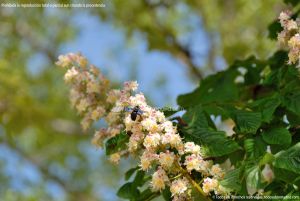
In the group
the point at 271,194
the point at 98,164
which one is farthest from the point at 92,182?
the point at 271,194

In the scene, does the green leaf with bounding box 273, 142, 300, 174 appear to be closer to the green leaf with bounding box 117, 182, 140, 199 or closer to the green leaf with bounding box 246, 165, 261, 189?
the green leaf with bounding box 246, 165, 261, 189

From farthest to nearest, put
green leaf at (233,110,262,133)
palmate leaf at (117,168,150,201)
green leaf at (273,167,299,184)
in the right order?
palmate leaf at (117,168,150,201), green leaf at (233,110,262,133), green leaf at (273,167,299,184)

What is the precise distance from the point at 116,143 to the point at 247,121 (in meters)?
0.49

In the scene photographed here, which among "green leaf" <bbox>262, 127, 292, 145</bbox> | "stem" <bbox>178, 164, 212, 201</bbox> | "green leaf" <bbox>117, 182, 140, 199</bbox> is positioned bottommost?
"stem" <bbox>178, 164, 212, 201</bbox>

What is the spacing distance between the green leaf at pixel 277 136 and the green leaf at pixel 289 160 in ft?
0.34

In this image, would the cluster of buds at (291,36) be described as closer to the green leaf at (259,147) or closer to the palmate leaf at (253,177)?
the green leaf at (259,147)

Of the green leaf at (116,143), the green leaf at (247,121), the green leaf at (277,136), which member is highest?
the green leaf at (116,143)

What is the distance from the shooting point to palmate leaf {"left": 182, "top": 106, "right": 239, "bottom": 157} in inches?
75.5

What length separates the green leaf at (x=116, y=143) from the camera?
203 centimetres

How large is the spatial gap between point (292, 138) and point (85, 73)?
0.88m

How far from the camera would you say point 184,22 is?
9.10 meters

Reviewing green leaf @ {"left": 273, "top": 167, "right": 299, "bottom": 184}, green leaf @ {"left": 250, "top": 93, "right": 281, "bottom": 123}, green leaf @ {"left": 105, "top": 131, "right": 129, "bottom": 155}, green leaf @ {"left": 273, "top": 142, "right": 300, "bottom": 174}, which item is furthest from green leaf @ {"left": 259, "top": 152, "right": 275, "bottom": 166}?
green leaf @ {"left": 105, "top": 131, "right": 129, "bottom": 155}

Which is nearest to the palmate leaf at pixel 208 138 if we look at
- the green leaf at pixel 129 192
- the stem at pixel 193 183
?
the stem at pixel 193 183

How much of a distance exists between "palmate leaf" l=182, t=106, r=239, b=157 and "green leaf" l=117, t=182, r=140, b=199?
0.37 meters
